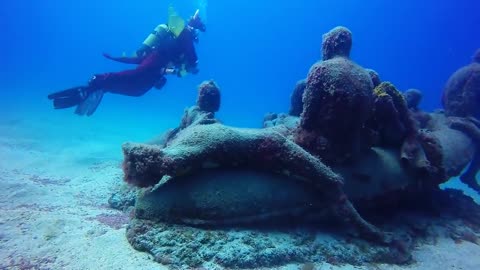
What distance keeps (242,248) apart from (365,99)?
284 cm

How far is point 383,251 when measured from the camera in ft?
15.6

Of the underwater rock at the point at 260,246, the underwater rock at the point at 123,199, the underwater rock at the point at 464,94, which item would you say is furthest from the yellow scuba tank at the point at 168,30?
the underwater rock at the point at 464,94

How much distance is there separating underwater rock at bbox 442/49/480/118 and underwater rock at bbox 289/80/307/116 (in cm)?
446

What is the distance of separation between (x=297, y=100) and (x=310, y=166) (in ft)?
15.3

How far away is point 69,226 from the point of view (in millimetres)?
4559

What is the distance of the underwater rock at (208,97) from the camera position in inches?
316

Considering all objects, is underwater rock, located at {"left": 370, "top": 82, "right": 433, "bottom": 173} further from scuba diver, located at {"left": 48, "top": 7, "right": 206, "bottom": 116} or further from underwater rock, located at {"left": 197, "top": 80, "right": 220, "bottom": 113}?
scuba diver, located at {"left": 48, "top": 7, "right": 206, "bottom": 116}

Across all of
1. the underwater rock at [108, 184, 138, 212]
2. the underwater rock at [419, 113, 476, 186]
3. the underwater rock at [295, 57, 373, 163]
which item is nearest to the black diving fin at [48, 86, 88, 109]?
the underwater rock at [108, 184, 138, 212]

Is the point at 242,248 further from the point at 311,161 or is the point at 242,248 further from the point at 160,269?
the point at 311,161

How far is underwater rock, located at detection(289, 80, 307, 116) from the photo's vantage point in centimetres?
890

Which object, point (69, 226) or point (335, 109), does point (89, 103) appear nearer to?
point (69, 226)

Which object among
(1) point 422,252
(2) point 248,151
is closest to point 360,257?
(1) point 422,252

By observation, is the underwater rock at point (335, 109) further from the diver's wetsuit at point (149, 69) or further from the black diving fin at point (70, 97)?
the black diving fin at point (70, 97)

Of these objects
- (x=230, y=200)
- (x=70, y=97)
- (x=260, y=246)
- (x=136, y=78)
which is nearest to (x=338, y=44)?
(x=230, y=200)
